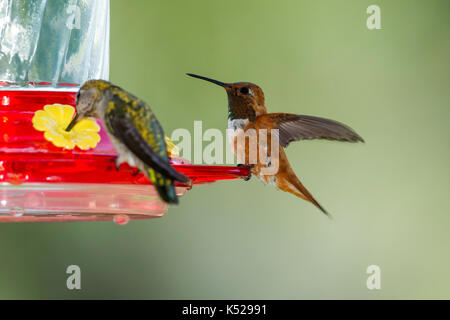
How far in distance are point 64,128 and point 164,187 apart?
2.14 ft

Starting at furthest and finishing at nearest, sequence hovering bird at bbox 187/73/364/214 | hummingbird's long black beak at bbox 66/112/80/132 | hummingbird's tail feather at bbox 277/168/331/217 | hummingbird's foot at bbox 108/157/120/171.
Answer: hummingbird's tail feather at bbox 277/168/331/217 → hovering bird at bbox 187/73/364/214 → hummingbird's long black beak at bbox 66/112/80/132 → hummingbird's foot at bbox 108/157/120/171

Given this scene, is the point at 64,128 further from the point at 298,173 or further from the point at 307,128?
the point at 298,173

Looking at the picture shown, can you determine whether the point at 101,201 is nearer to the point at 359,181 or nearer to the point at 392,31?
the point at 359,181

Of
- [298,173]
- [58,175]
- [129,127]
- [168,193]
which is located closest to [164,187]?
[168,193]

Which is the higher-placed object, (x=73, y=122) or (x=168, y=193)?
(x=73, y=122)

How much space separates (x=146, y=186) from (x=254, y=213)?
11.4 feet

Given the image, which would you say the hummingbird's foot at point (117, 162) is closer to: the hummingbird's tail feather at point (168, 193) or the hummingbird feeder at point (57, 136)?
the hummingbird feeder at point (57, 136)

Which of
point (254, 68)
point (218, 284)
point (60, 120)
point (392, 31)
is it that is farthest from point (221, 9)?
point (60, 120)

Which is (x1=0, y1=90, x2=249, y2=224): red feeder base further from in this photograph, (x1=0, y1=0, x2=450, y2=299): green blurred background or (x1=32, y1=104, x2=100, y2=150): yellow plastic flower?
(x1=0, y1=0, x2=450, y2=299): green blurred background

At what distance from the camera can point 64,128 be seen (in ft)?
9.55

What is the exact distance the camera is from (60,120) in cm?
296

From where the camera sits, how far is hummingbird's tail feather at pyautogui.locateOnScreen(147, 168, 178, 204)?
2.45 meters

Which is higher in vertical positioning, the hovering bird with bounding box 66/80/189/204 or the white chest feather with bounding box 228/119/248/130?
the white chest feather with bounding box 228/119/248/130

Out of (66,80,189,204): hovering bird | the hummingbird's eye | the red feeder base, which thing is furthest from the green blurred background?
(66,80,189,204): hovering bird
